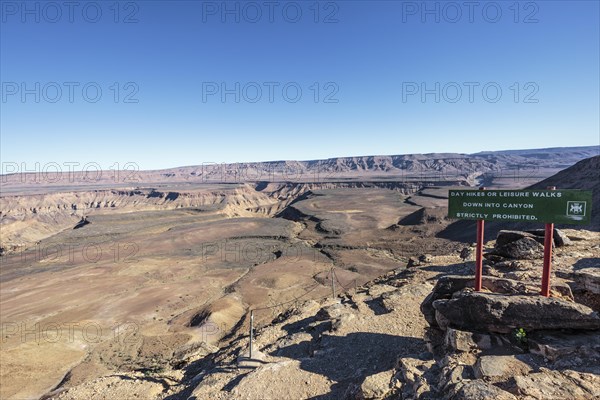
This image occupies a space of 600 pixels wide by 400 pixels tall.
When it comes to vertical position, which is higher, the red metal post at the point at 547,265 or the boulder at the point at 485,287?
the red metal post at the point at 547,265

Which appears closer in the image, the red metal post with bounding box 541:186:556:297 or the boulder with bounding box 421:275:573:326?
the red metal post with bounding box 541:186:556:297

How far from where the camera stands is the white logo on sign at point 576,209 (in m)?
6.39

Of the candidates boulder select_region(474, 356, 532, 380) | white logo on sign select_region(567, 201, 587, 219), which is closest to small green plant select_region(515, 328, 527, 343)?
boulder select_region(474, 356, 532, 380)

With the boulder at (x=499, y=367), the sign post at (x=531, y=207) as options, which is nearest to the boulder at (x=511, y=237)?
the sign post at (x=531, y=207)

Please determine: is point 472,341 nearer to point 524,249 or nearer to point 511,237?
point 524,249

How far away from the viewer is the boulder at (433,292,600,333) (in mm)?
6074

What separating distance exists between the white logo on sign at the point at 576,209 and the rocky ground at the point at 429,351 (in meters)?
1.82

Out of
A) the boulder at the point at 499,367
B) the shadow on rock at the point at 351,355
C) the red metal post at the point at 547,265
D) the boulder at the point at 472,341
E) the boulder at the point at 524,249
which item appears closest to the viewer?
the boulder at the point at 499,367

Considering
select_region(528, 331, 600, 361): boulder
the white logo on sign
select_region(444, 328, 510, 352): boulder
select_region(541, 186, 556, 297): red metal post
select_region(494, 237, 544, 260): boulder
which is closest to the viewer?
select_region(528, 331, 600, 361): boulder

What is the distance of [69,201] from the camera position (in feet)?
380

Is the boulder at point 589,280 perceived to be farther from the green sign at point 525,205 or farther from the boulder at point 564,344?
the green sign at point 525,205

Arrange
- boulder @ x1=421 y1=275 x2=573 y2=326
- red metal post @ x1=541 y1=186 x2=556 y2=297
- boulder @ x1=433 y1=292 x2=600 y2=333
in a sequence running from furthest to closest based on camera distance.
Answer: boulder @ x1=421 y1=275 x2=573 y2=326, red metal post @ x1=541 y1=186 x2=556 y2=297, boulder @ x1=433 y1=292 x2=600 y2=333

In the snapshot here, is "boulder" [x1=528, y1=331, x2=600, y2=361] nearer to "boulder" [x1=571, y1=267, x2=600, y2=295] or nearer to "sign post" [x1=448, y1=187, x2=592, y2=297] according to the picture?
"sign post" [x1=448, y1=187, x2=592, y2=297]

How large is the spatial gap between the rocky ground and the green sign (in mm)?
1761
